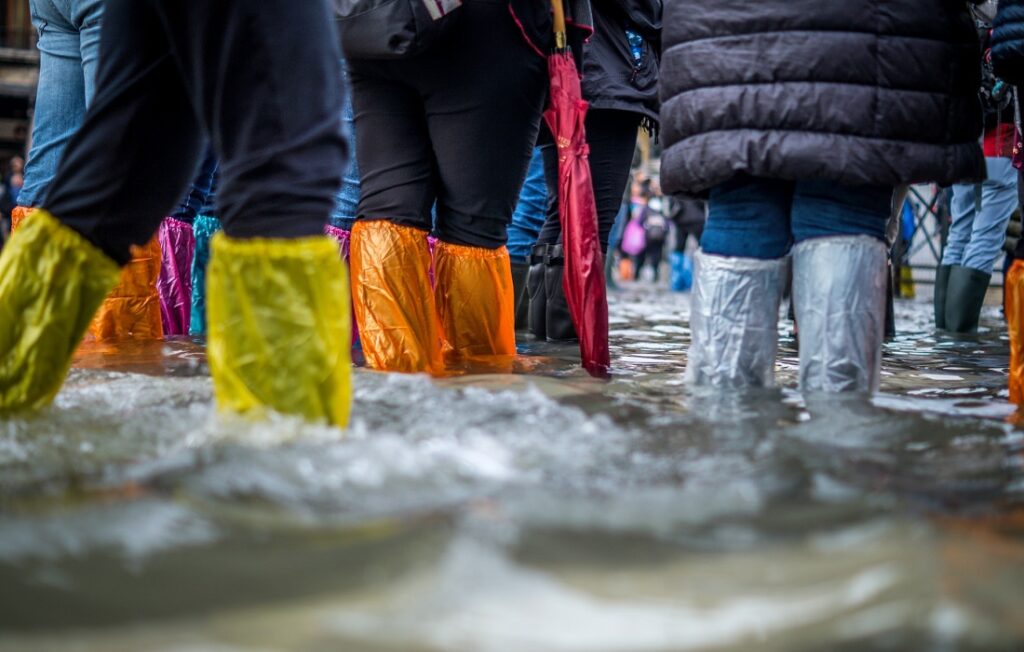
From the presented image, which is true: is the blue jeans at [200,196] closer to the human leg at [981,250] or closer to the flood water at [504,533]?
the flood water at [504,533]

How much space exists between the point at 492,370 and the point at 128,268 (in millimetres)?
1360

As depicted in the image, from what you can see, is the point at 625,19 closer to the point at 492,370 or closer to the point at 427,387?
the point at 492,370

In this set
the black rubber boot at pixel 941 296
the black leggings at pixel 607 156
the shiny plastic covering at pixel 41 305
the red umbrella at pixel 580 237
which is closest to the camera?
the shiny plastic covering at pixel 41 305

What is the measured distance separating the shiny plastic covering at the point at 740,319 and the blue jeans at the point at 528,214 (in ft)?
7.23

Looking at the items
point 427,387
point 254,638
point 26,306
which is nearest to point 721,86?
point 427,387

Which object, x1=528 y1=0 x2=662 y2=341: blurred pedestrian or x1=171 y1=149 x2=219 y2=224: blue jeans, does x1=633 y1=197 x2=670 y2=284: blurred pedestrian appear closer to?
x1=528 y1=0 x2=662 y2=341: blurred pedestrian

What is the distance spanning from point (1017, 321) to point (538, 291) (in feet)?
6.66

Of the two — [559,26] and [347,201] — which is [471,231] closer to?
[559,26]

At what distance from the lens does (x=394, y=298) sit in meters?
2.49

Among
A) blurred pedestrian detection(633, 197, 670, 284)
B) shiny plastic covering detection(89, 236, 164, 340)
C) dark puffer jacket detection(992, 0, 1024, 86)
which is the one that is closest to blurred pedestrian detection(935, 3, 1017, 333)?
dark puffer jacket detection(992, 0, 1024, 86)

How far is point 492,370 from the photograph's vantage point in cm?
260

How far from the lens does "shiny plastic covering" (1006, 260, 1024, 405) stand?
2078 mm

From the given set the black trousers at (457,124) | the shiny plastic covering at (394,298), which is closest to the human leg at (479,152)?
the black trousers at (457,124)

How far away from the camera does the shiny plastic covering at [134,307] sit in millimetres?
3182
